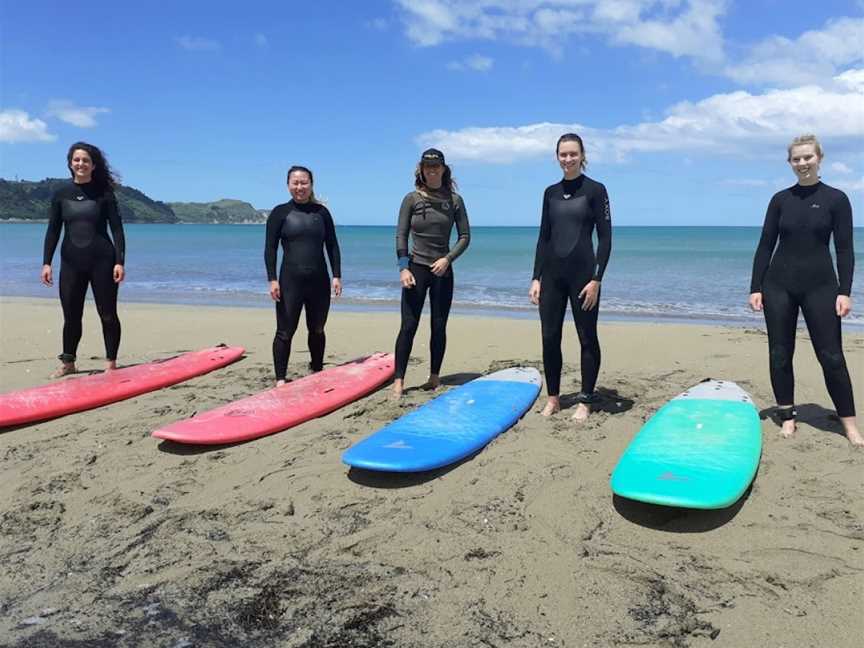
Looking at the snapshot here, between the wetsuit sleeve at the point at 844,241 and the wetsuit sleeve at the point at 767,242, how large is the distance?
0.31 m

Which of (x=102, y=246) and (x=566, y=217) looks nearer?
(x=566, y=217)

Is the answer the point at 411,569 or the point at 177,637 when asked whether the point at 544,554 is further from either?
the point at 177,637

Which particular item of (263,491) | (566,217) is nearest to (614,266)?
(566,217)

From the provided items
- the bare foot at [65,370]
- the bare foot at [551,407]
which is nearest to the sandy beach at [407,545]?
the bare foot at [551,407]

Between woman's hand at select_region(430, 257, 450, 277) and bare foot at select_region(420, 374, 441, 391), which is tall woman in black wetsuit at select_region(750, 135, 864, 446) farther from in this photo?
bare foot at select_region(420, 374, 441, 391)

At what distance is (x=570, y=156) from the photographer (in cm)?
409

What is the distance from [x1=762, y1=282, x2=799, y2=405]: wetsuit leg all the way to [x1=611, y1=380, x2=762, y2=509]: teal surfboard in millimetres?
242

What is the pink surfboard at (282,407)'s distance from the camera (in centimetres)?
386

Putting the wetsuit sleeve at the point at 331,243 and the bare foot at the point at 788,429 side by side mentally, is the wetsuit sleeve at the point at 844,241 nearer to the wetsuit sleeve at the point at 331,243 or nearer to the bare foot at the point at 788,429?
the bare foot at the point at 788,429

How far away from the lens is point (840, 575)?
7.80 feet

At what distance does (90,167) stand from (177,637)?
4.38 m

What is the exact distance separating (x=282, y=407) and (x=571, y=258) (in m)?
2.15


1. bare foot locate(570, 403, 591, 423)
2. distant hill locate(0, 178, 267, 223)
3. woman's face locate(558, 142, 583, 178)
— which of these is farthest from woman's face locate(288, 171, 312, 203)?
distant hill locate(0, 178, 267, 223)

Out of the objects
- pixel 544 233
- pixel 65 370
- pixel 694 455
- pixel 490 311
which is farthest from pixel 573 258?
pixel 490 311
